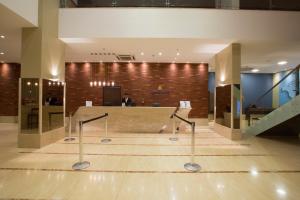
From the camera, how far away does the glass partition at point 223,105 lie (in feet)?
23.4

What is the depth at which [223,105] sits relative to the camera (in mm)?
7629

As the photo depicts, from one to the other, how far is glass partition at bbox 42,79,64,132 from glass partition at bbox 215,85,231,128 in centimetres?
592

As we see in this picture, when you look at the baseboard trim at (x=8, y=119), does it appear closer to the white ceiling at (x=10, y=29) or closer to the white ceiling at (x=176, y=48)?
the white ceiling at (x=10, y=29)

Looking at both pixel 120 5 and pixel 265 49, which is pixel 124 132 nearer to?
pixel 120 5

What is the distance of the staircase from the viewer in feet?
17.3

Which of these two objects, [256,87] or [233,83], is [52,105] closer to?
[233,83]

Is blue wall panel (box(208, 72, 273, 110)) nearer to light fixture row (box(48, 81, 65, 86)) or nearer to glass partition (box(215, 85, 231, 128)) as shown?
glass partition (box(215, 85, 231, 128))

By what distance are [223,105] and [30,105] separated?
6.57 meters

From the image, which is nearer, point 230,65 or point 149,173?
point 149,173

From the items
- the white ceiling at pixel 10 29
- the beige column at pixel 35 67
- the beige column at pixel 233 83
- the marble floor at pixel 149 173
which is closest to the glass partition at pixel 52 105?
the beige column at pixel 35 67

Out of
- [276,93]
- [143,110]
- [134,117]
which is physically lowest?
[134,117]

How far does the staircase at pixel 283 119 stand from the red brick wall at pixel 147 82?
3.79 m

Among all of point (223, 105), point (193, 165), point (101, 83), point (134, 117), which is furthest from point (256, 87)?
point (193, 165)

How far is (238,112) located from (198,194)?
4.68 meters
